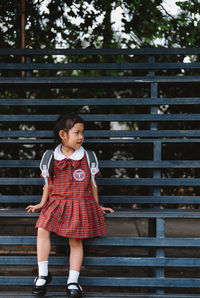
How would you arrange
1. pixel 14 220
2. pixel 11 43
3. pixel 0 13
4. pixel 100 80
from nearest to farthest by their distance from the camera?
pixel 100 80, pixel 0 13, pixel 11 43, pixel 14 220

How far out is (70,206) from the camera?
A: 10.3 feet

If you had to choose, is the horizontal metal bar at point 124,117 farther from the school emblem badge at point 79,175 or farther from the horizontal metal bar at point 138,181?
the school emblem badge at point 79,175

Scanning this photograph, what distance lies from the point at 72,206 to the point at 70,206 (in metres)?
0.02

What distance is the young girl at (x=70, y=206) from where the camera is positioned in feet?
9.91

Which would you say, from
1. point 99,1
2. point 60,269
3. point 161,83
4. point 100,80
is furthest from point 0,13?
point 60,269

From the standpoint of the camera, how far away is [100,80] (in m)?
3.86

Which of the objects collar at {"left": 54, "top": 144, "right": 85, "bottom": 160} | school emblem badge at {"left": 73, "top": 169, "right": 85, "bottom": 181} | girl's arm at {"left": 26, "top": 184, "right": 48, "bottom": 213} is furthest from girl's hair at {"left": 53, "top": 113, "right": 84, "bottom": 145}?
girl's arm at {"left": 26, "top": 184, "right": 48, "bottom": 213}

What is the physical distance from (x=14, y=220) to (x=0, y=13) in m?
4.01

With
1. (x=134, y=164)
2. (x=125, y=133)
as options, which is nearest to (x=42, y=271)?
(x=134, y=164)

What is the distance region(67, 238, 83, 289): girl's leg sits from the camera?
3.00 meters

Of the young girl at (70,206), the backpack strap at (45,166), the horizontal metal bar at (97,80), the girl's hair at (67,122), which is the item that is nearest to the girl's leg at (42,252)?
the young girl at (70,206)

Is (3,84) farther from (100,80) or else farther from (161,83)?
(161,83)

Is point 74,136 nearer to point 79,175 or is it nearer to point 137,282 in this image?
point 79,175

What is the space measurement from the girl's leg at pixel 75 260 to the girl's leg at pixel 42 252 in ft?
0.65
